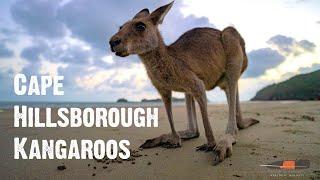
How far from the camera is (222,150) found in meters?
4.83

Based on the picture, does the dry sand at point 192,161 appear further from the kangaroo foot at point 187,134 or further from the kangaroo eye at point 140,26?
the kangaroo eye at point 140,26

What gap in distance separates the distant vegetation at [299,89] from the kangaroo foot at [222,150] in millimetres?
10663


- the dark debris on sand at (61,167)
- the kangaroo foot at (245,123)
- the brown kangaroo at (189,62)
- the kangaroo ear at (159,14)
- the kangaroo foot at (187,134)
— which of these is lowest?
the dark debris on sand at (61,167)

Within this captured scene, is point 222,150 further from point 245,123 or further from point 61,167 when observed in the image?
point 245,123

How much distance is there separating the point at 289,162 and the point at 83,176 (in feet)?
7.13

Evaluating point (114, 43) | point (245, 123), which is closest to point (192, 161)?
point (114, 43)

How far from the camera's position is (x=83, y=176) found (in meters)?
4.48

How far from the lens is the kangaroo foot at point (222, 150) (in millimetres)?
4719

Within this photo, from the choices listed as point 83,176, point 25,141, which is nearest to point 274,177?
point 83,176

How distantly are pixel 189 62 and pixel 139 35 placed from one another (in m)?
0.82

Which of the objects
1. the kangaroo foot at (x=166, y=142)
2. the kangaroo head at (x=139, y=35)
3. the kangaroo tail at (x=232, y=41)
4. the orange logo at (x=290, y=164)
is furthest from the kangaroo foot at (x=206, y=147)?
the kangaroo tail at (x=232, y=41)

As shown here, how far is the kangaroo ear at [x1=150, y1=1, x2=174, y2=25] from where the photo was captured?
5.28 m

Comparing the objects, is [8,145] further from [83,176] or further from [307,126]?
[307,126]

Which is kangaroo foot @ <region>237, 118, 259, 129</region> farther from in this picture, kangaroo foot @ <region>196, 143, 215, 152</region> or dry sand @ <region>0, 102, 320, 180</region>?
kangaroo foot @ <region>196, 143, 215, 152</region>
